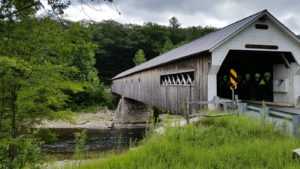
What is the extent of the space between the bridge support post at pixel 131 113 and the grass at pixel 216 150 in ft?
48.2

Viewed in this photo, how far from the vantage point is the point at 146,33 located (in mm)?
42594

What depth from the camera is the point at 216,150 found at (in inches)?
130

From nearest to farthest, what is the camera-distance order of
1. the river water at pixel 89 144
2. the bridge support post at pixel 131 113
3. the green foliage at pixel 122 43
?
the river water at pixel 89 144, the bridge support post at pixel 131 113, the green foliage at pixel 122 43

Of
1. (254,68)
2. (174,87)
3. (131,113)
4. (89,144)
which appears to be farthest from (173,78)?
(131,113)

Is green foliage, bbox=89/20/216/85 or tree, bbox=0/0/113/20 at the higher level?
green foliage, bbox=89/20/216/85

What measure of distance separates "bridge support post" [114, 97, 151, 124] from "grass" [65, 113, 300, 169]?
14704 mm

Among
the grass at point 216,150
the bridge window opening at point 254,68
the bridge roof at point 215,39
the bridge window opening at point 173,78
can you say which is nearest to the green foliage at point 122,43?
the bridge window opening at point 254,68

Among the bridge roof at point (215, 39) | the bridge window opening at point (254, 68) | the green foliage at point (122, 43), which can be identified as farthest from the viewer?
the green foliage at point (122, 43)

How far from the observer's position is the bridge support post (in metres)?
18.5

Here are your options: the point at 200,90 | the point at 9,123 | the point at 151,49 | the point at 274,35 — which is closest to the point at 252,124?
the point at 200,90

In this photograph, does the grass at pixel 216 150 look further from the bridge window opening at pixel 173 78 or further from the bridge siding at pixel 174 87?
the bridge window opening at pixel 173 78

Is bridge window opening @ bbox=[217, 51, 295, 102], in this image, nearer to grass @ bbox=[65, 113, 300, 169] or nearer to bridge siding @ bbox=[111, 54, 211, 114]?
bridge siding @ bbox=[111, 54, 211, 114]

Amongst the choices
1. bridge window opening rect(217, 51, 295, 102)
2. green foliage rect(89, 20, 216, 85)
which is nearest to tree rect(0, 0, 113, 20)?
bridge window opening rect(217, 51, 295, 102)

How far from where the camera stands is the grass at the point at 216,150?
9.38ft
